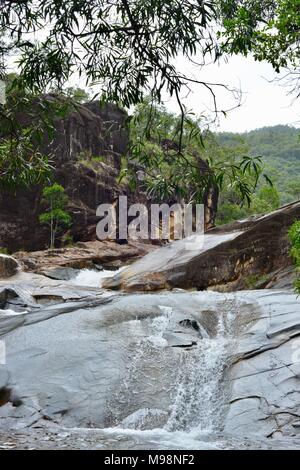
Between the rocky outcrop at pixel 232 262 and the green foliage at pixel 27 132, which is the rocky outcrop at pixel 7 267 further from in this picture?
the green foliage at pixel 27 132

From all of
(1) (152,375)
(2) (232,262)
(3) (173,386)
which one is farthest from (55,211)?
(3) (173,386)

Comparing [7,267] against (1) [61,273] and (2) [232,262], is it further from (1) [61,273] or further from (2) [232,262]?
(2) [232,262]

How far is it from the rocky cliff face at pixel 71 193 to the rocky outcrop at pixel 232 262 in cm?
1577

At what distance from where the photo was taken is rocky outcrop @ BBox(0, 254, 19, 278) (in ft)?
66.0

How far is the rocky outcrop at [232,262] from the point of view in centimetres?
1600

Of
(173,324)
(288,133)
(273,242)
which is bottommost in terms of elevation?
(173,324)

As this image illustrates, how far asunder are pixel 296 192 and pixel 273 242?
39.5 m

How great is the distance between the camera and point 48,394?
770cm

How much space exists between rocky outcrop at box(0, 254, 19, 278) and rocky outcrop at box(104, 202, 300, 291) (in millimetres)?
4469

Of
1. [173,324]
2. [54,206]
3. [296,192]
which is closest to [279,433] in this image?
[173,324]

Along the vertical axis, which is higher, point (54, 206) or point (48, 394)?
point (54, 206)

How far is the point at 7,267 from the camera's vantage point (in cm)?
2030

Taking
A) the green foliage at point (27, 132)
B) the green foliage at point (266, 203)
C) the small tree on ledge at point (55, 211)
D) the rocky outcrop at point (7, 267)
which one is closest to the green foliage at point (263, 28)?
the green foliage at point (27, 132)

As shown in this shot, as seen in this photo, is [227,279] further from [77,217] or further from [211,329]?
[77,217]
